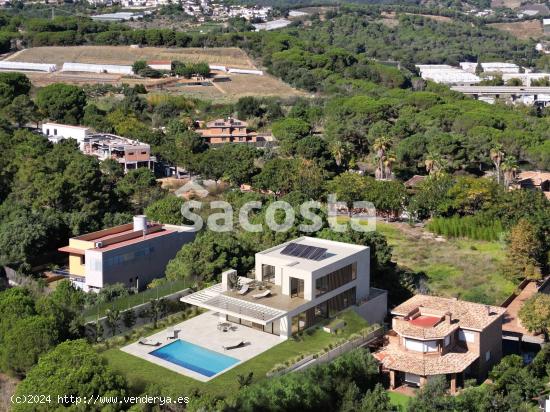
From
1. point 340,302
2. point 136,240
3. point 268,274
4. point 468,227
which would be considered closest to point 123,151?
point 136,240

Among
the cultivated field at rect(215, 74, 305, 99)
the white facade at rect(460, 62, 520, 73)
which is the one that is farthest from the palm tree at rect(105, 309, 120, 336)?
the white facade at rect(460, 62, 520, 73)

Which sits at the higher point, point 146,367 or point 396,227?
point 146,367

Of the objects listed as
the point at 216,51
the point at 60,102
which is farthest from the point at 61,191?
the point at 216,51

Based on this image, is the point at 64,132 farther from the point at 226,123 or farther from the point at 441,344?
the point at 441,344

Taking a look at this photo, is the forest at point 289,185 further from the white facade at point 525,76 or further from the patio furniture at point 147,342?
the white facade at point 525,76

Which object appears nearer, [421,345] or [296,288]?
[421,345]

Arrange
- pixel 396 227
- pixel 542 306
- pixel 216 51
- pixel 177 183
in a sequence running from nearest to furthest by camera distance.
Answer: pixel 542 306, pixel 396 227, pixel 177 183, pixel 216 51

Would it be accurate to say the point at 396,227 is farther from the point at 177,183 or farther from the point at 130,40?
the point at 130,40
